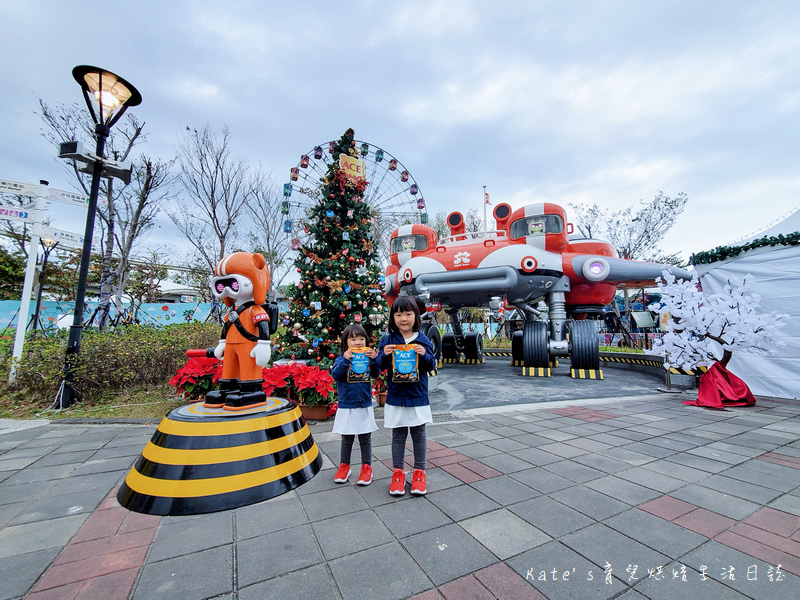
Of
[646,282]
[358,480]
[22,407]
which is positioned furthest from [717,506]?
[646,282]

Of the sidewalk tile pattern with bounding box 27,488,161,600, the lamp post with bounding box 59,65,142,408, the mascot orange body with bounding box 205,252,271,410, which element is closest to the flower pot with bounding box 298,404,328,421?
the mascot orange body with bounding box 205,252,271,410

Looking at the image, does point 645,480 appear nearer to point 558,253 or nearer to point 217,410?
point 217,410

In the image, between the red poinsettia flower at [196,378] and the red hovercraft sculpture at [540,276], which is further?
the red hovercraft sculpture at [540,276]

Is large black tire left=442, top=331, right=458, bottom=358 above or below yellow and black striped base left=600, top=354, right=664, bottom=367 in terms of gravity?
above

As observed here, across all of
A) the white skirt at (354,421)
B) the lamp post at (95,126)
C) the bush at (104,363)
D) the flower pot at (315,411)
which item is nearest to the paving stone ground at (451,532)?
the white skirt at (354,421)

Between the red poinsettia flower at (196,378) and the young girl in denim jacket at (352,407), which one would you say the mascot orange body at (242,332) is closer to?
the young girl in denim jacket at (352,407)

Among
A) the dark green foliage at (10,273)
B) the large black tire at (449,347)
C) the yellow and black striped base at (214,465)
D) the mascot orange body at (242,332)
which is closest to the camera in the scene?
the yellow and black striped base at (214,465)

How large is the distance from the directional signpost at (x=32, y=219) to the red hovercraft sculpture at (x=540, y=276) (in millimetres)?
6689

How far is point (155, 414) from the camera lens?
474 centimetres

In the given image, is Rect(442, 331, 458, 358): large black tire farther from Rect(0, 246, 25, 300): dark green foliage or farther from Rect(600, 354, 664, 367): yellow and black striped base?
Rect(0, 246, 25, 300): dark green foliage

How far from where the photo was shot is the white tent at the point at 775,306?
5883 mm

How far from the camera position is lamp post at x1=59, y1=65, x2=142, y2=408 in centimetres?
482

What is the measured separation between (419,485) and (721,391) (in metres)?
5.75

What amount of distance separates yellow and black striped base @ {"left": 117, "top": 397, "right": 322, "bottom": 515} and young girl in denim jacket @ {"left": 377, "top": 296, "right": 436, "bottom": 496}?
2.56 feet
